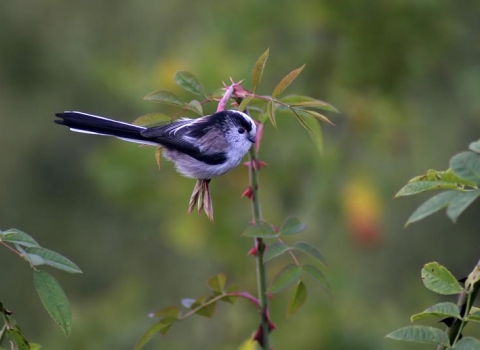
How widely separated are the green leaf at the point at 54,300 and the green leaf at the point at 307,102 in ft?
2.26

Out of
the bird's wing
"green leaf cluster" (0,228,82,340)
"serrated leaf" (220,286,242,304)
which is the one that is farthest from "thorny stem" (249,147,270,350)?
"green leaf cluster" (0,228,82,340)

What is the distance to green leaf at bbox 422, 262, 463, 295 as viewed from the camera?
5.15ft

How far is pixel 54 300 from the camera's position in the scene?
5.40ft

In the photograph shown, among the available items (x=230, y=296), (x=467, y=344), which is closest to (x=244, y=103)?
(x=230, y=296)

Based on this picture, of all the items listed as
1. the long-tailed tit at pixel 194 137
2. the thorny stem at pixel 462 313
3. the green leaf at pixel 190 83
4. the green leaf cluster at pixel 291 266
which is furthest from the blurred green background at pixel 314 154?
the thorny stem at pixel 462 313

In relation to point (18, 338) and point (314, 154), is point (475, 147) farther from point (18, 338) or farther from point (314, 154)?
point (314, 154)

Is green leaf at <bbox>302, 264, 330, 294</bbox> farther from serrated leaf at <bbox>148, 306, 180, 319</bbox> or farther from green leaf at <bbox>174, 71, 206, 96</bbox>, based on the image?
green leaf at <bbox>174, 71, 206, 96</bbox>

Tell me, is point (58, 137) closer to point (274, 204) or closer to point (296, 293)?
point (274, 204)

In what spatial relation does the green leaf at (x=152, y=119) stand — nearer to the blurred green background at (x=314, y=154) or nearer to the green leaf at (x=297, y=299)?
the green leaf at (x=297, y=299)

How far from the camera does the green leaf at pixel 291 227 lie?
2.06 metres

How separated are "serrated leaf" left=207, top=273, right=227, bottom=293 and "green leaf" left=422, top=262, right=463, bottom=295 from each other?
64cm

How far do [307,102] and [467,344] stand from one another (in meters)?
0.73

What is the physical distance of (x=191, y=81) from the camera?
2027 millimetres

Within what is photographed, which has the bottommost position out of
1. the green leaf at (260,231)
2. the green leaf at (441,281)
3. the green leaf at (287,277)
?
the green leaf at (287,277)
